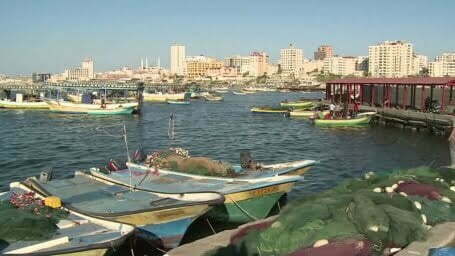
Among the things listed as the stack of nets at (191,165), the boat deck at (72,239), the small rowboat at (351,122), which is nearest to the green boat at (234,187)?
the stack of nets at (191,165)

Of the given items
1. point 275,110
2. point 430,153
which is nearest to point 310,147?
point 430,153

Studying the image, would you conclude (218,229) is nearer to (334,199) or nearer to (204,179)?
(204,179)

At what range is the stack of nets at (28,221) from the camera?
34.1 feet

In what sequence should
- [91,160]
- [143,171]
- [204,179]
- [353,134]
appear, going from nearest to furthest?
[204,179], [143,171], [91,160], [353,134]

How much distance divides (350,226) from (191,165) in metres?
8.86

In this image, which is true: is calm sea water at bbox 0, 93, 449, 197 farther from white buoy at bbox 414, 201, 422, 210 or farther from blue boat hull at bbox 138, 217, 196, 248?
white buoy at bbox 414, 201, 422, 210

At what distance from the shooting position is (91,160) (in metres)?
28.9

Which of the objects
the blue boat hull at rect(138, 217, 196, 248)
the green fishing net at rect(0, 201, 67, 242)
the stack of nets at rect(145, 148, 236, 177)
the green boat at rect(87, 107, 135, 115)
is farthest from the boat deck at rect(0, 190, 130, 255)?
the green boat at rect(87, 107, 135, 115)

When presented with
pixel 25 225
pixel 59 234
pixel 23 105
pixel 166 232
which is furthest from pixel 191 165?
pixel 23 105

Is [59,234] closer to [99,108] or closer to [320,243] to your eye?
[320,243]

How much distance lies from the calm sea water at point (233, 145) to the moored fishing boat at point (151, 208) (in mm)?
6190

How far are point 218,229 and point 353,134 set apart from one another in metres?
27.8

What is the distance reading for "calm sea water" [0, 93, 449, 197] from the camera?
26.6 metres

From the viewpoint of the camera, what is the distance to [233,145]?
3519cm
